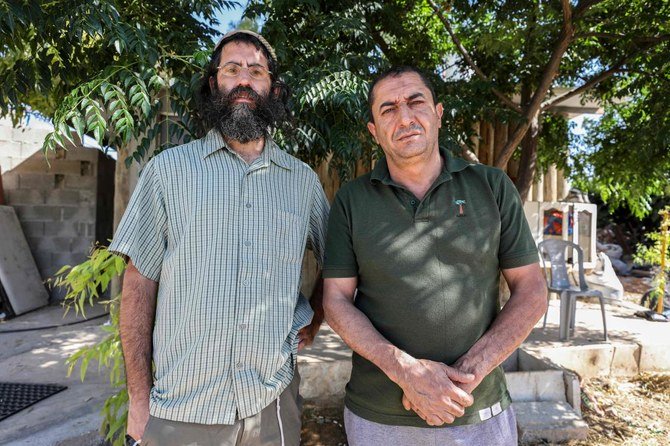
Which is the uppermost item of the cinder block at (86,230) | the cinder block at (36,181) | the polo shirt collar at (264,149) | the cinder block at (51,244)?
the cinder block at (36,181)

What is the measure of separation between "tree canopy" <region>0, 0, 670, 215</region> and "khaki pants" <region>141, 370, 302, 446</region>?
Answer: 1444 mm

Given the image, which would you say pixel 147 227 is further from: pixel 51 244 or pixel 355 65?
pixel 51 244

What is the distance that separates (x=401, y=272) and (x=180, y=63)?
210 cm

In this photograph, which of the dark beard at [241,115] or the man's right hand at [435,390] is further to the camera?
the dark beard at [241,115]

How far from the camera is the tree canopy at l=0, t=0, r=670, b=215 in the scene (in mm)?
2547

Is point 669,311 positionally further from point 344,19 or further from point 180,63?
point 180,63

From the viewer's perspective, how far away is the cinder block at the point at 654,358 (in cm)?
507

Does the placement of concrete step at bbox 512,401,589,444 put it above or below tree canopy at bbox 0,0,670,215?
below

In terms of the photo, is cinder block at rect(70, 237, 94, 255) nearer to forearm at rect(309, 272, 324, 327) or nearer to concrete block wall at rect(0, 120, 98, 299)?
concrete block wall at rect(0, 120, 98, 299)

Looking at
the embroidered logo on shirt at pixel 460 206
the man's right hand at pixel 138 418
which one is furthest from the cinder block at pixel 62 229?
the embroidered logo on shirt at pixel 460 206

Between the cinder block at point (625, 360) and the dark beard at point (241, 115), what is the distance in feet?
15.6

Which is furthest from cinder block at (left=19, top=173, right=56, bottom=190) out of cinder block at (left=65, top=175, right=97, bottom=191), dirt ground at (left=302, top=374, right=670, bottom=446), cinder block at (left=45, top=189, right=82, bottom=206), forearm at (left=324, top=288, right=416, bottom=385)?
forearm at (left=324, top=288, right=416, bottom=385)

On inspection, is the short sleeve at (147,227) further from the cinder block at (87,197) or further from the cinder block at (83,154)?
the cinder block at (83,154)

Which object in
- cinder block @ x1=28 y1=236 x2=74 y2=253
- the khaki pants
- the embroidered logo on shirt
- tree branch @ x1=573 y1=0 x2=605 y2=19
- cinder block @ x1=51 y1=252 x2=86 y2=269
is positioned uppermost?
tree branch @ x1=573 y1=0 x2=605 y2=19
